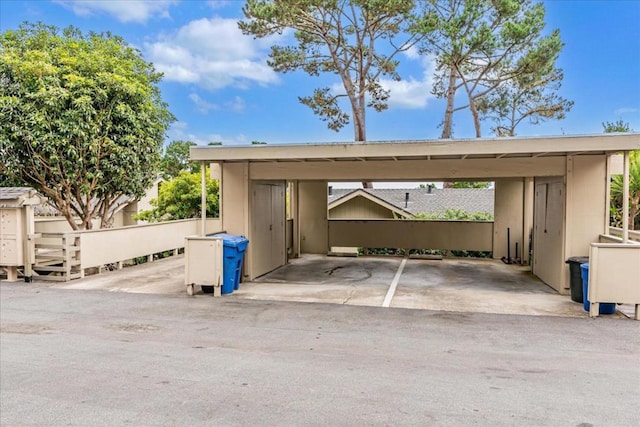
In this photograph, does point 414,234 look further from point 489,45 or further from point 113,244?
point 113,244

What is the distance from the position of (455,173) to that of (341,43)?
1214 cm

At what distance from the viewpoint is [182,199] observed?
1503 centimetres

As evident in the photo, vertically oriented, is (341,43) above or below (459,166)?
above

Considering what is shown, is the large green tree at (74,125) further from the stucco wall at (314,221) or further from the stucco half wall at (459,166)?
the stucco wall at (314,221)

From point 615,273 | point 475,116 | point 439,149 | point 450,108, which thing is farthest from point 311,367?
point 475,116

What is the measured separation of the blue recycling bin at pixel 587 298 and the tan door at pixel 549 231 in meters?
1.24

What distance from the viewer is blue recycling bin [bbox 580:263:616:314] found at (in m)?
6.41

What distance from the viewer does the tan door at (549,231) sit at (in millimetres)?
A: 8016

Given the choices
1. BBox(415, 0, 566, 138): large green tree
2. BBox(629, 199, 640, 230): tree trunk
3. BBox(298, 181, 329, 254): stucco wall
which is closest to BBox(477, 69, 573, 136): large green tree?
BBox(415, 0, 566, 138): large green tree

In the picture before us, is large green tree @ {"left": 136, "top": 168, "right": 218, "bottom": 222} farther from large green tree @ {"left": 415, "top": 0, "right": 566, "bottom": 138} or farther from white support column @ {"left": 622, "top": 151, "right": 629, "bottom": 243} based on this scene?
white support column @ {"left": 622, "top": 151, "right": 629, "bottom": 243}

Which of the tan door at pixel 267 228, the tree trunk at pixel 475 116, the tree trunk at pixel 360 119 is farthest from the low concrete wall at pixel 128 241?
the tree trunk at pixel 475 116

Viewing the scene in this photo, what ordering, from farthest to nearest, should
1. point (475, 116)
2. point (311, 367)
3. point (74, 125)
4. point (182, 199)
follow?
point (475, 116) → point (182, 199) → point (74, 125) → point (311, 367)

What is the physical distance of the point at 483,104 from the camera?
20.4 meters

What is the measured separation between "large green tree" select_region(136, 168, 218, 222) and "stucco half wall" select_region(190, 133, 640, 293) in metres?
6.45
